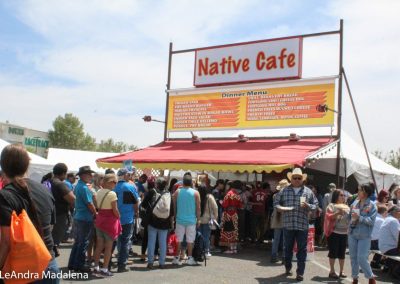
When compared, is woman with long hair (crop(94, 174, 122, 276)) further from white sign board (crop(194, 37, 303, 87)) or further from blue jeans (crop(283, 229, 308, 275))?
white sign board (crop(194, 37, 303, 87))

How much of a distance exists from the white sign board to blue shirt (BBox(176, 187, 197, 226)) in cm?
743

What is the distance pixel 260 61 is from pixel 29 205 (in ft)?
43.2

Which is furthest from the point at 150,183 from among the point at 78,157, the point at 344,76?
the point at 78,157

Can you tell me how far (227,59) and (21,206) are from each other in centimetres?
1380

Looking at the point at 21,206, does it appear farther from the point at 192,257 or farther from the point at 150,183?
the point at 150,183

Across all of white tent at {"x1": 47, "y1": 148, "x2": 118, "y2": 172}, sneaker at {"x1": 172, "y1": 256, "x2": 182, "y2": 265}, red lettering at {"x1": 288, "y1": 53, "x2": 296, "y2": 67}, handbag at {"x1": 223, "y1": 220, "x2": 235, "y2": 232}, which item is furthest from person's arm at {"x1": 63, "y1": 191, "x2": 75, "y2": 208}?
white tent at {"x1": 47, "y1": 148, "x2": 118, "y2": 172}

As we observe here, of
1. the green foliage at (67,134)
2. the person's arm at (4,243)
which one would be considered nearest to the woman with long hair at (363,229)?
the person's arm at (4,243)

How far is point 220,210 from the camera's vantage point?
38.6 feet

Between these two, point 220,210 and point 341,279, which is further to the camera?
point 220,210

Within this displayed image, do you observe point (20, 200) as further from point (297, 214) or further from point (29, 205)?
point (297, 214)

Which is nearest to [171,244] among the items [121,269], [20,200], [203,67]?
[121,269]

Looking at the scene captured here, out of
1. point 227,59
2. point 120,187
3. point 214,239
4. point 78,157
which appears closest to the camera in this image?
point 120,187

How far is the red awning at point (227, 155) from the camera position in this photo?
1161cm

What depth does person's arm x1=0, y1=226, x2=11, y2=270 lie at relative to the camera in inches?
113
